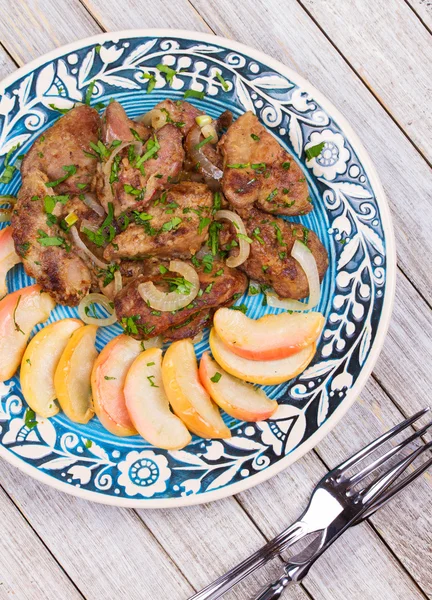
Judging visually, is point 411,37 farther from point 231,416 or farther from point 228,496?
point 228,496

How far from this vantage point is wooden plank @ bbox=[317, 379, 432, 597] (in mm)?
3766

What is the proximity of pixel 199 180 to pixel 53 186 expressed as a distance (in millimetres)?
903

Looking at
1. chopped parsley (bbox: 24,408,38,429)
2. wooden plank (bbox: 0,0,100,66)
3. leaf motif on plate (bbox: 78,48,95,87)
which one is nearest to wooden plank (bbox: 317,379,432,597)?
chopped parsley (bbox: 24,408,38,429)

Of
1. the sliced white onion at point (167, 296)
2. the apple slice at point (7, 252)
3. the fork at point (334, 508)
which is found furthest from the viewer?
the fork at point (334, 508)

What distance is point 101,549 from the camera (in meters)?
3.73

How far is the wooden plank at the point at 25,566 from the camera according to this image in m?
3.74

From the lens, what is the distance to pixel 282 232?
11.0 feet

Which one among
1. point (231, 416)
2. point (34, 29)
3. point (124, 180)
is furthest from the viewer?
point (34, 29)

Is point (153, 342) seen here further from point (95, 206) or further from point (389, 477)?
point (389, 477)

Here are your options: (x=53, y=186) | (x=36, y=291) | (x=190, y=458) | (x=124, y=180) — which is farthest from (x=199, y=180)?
(x=190, y=458)

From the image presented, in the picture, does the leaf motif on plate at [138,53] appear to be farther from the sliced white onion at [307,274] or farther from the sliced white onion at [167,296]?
the sliced white onion at [307,274]

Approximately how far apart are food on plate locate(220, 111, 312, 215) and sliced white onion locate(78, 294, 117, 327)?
1.02 meters

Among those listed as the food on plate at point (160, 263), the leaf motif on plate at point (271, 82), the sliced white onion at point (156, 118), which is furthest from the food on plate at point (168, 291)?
the leaf motif on plate at point (271, 82)

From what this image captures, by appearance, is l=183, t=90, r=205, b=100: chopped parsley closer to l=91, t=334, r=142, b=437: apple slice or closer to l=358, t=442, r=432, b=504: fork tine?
l=91, t=334, r=142, b=437: apple slice
